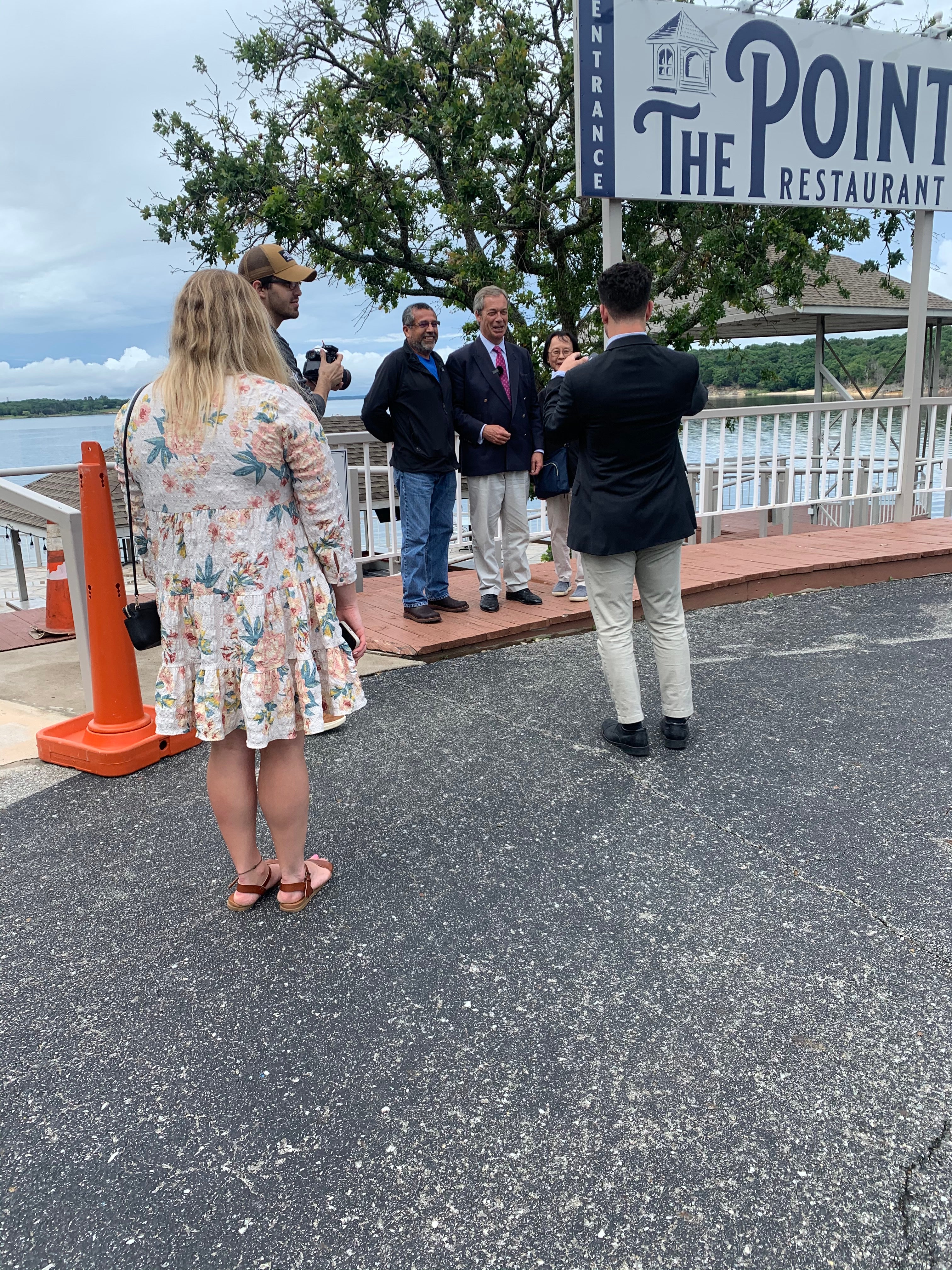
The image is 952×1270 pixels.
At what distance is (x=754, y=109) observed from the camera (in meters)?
7.10

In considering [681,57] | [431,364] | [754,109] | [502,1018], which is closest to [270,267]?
[431,364]

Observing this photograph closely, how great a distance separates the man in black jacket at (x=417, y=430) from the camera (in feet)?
18.2

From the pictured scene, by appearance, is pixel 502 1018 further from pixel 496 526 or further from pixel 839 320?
pixel 839 320

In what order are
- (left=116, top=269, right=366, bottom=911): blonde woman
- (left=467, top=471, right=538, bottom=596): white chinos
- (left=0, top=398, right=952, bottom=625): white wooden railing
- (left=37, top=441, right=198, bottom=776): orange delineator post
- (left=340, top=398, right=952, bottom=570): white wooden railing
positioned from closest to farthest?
(left=116, top=269, right=366, bottom=911): blonde woman
(left=37, top=441, right=198, bottom=776): orange delineator post
(left=467, top=471, right=538, bottom=596): white chinos
(left=0, top=398, right=952, bottom=625): white wooden railing
(left=340, top=398, right=952, bottom=570): white wooden railing

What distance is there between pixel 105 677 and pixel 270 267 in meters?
1.80

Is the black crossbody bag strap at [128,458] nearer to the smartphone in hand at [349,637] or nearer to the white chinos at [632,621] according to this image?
the smartphone in hand at [349,637]

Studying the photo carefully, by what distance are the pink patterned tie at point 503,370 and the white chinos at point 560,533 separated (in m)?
0.70

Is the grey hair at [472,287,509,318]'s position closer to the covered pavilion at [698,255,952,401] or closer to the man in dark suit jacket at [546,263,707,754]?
the man in dark suit jacket at [546,263,707,754]

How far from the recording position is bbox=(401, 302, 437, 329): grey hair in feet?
18.1

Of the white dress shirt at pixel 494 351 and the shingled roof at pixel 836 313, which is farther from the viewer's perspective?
the shingled roof at pixel 836 313

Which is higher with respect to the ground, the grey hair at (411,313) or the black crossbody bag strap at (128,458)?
the grey hair at (411,313)

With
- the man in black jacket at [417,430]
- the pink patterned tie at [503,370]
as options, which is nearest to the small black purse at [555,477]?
the pink patterned tie at [503,370]

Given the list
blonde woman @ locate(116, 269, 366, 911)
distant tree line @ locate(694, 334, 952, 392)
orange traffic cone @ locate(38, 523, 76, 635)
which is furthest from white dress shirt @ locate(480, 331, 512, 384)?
distant tree line @ locate(694, 334, 952, 392)

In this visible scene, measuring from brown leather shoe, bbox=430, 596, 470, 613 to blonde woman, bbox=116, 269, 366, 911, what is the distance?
3.18 m
